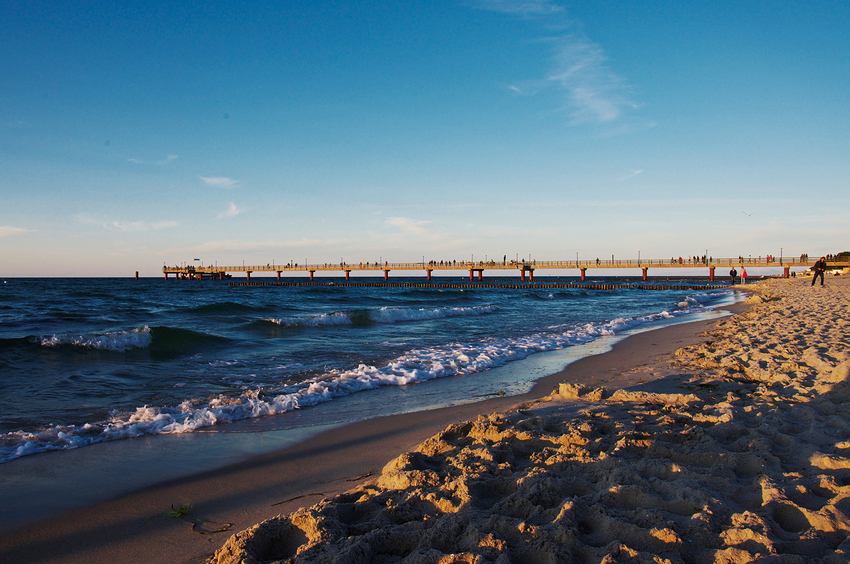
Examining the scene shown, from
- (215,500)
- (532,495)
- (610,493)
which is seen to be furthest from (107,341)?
(610,493)

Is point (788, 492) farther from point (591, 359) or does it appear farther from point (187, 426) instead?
point (591, 359)

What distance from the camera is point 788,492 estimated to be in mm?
2979

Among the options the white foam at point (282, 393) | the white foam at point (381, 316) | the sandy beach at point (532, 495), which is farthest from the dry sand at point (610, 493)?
the white foam at point (381, 316)

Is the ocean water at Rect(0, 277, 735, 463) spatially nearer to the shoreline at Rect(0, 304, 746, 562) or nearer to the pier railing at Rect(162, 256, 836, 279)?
the shoreline at Rect(0, 304, 746, 562)

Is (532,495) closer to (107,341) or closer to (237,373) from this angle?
(237,373)

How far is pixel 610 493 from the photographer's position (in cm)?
304

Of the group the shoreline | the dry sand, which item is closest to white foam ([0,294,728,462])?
the shoreline

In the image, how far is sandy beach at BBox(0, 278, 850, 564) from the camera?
2527 mm

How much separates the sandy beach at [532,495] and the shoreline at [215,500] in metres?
0.02

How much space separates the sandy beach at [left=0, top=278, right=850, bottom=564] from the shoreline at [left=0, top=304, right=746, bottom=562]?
17mm

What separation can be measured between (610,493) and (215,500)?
2910 millimetres

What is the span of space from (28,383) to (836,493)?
10833 mm

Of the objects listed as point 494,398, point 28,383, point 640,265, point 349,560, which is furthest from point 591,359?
point 640,265

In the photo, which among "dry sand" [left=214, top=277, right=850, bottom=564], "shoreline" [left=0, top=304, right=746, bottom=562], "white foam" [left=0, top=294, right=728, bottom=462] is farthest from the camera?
"white foam" [left=0, top=294, right=728, bottom=462]
